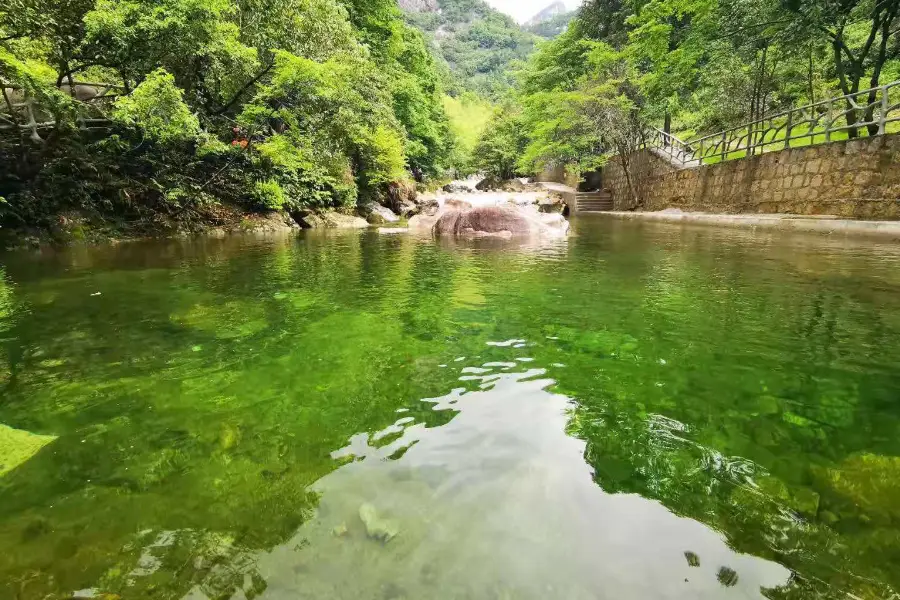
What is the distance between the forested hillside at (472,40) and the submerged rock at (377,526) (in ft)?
324

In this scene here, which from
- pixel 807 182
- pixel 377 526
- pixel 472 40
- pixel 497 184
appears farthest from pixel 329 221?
pixel 472 40

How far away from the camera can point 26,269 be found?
8.90 metres

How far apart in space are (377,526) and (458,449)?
729 mm

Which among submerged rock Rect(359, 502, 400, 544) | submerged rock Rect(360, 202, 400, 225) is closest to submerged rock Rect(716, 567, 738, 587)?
submerged rock Rect(359, 502, 400, 544)

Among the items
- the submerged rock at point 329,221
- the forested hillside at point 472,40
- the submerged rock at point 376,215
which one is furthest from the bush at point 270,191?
the forested hillside at point 472,40

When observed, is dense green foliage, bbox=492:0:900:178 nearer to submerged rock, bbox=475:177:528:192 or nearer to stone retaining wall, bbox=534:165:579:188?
stone retaining wall, bbox=534:165:579:188

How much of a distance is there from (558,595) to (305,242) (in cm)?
1396

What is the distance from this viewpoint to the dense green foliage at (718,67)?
14.2m

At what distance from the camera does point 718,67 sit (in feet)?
68.7

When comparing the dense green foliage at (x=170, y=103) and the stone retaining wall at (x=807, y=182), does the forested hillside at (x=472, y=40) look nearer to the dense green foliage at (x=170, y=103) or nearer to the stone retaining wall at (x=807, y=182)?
the stone retaining wall at (x=807, y=182)

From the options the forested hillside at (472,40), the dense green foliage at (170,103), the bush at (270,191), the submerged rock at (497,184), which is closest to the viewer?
the dense green foliage at (170,103)

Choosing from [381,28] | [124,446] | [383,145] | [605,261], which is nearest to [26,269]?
[124,446]

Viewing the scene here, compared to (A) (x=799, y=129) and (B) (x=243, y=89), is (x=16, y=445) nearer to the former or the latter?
(B) (x=243, y=89)

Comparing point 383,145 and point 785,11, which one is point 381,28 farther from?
point 785,11
